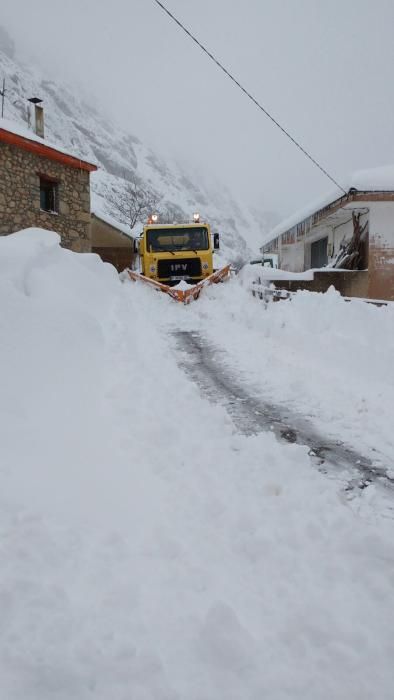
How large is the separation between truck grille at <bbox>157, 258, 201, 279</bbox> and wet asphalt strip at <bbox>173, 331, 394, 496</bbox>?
8.27 meters

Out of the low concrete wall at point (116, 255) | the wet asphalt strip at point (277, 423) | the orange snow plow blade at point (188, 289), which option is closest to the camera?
the wet asphalt strip at point (277, 423)

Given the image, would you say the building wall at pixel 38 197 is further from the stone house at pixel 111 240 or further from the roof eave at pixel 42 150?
the stone house at pixel 111 240

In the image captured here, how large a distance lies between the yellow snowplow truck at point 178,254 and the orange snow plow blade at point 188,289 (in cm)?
3

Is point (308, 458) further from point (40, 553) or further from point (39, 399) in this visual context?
point (39, 399)

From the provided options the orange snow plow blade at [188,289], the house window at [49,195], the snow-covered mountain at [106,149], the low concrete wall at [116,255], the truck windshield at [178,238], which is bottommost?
the orange snow plow blade at [188,289]

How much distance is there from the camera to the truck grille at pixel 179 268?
1463 cm

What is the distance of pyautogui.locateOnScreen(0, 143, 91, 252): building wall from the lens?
530 inches

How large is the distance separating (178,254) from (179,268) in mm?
477

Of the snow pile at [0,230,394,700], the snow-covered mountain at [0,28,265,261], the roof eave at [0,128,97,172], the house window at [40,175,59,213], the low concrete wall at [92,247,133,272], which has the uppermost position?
the snow-covered mountain at [0,28,265,261]

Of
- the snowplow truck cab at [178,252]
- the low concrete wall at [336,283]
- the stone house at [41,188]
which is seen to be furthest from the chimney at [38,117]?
the low concrete wall at [336,283]

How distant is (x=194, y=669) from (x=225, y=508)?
104cm

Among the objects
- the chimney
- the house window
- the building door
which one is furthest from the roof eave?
the building door

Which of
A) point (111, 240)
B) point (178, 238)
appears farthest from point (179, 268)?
point (111, 240)

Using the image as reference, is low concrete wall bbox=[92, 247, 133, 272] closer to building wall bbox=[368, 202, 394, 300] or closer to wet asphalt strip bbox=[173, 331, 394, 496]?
building wall bbox=[368, 202, 394, 300]
